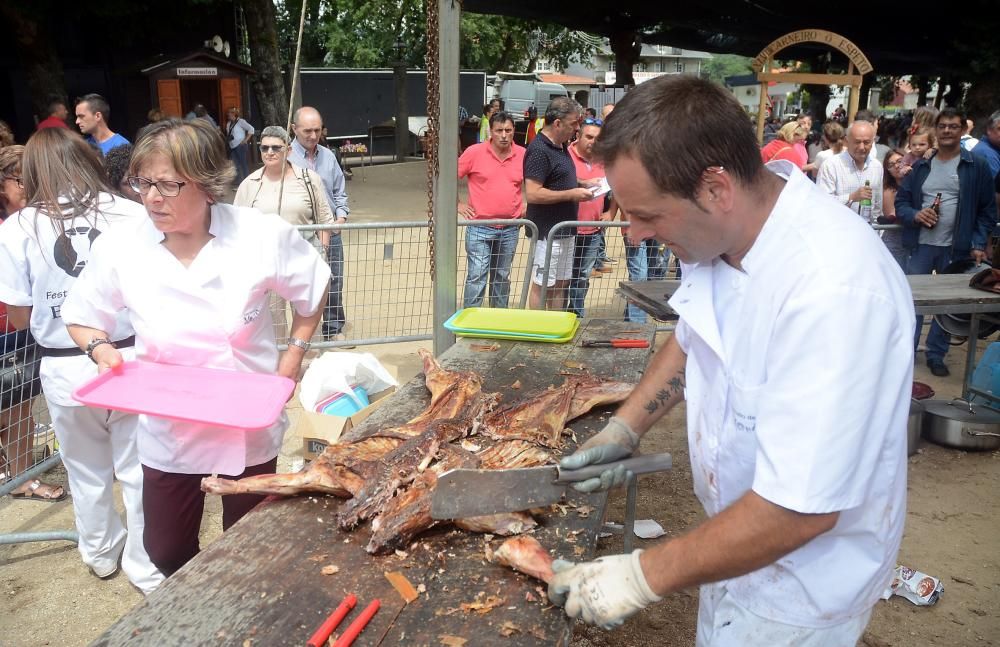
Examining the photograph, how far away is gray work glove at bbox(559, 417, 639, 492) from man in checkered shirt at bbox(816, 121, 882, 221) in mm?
5883

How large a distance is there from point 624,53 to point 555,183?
15.0 m

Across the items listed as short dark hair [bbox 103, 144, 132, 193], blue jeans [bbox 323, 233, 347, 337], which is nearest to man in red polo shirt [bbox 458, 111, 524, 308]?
blue jeans [bbox 323, 233, 347, 337]

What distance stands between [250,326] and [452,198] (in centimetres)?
162

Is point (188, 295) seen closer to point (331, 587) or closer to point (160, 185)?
point (160, 185)

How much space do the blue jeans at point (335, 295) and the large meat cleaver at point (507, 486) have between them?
4.27m

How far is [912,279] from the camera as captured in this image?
586 cm

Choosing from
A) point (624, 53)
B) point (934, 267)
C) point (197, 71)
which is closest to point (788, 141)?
point (934, 267)

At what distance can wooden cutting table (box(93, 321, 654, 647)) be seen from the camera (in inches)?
71.7

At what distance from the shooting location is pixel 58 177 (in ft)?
11.5

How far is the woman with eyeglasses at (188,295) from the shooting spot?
2.64 m

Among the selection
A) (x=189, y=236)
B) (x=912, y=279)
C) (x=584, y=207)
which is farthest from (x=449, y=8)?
(x=912, y=279)

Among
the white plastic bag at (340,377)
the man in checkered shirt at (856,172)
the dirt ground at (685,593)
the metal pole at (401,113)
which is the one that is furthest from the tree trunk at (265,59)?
the white plastic bag at (340,377)

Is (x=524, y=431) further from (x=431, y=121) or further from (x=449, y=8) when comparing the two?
(x=449, y=8)

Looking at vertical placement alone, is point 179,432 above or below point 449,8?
below
